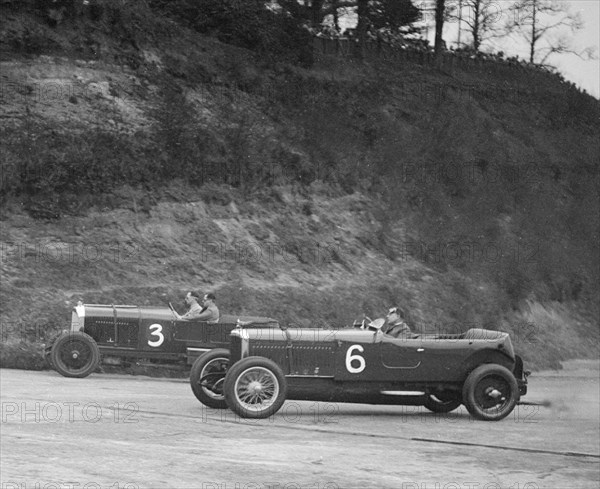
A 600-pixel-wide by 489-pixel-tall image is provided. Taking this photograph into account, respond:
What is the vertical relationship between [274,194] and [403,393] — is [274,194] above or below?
above

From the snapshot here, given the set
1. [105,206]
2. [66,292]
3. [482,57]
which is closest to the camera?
[66,292]

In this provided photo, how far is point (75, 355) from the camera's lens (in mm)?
20578

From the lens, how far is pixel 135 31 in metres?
36.5

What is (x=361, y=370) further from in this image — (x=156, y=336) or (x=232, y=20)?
(x=232, y=20)

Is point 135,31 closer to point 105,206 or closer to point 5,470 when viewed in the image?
point 105,206

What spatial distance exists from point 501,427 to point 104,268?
15079mm

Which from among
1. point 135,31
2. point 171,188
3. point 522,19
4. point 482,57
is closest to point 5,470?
point 522,19

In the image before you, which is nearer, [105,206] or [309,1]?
[105,206]

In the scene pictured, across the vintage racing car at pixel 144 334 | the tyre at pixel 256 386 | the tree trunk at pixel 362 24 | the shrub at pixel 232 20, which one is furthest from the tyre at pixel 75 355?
the tree trunk at pixel 362 24

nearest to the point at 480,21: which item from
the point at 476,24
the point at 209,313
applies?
the point at 476,24

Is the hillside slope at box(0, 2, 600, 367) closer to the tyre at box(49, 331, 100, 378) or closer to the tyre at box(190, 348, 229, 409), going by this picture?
the tyre at box(49, 331, 100, 378)

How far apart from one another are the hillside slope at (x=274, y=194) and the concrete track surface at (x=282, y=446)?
28.5 ft

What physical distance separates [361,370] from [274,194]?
1973cm

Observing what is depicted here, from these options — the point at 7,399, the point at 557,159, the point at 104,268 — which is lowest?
the point at 7,399
